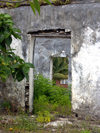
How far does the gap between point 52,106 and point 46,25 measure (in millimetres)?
2374

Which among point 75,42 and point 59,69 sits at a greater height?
point 59,69

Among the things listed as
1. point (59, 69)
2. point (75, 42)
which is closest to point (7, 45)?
point (75, 42)

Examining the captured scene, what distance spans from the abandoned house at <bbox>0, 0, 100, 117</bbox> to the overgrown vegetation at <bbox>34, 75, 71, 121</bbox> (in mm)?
538

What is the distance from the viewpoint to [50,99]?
675 cm

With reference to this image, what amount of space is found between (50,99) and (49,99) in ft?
0.12

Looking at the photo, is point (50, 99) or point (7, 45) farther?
point (50, 99)

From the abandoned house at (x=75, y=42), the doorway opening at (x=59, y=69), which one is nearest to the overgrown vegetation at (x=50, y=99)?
the abandoned house at (x=75, y=42)

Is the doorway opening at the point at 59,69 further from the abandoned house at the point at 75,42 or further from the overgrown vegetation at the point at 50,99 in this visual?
the abandoned house at the point at 75,42

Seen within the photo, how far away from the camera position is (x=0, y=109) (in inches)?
217

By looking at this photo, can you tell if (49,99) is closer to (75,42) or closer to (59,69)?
(75,42)

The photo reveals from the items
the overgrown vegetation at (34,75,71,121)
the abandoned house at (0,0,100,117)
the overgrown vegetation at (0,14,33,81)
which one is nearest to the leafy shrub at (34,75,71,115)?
the overgrown vegetation at (34,75,71,121)

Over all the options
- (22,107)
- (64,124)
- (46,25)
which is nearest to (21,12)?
(46,25)

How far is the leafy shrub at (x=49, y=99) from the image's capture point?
5825 mm

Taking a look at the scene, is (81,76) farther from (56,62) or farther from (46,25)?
(56,62)
